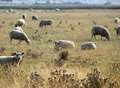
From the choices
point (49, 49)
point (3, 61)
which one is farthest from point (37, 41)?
point (3, 61)

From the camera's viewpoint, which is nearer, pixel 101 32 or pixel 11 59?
pixel 11 59

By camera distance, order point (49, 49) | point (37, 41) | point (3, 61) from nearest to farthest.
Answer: point (3, 61), point (49, 49), point (37, 41)

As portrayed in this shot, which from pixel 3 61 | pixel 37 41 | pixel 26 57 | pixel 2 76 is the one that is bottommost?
pixel 37 41

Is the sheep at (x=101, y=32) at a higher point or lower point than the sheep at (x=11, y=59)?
lower

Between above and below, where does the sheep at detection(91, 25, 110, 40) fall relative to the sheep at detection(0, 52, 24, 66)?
below

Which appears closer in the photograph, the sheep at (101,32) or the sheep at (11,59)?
the sheep at (11,59)

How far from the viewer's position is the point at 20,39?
29.5m

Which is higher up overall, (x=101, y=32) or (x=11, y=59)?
(x=11, y=59)

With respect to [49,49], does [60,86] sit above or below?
above

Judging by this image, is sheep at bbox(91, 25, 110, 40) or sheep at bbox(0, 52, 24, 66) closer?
sheep at bbox(0, 52, 24, 66)

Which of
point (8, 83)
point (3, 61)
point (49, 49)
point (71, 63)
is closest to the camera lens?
point (8, 83)

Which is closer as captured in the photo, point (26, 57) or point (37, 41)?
point (26, 57)

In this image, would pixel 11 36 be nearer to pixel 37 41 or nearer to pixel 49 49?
pixel 37 41

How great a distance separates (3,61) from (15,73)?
401 centimetres
